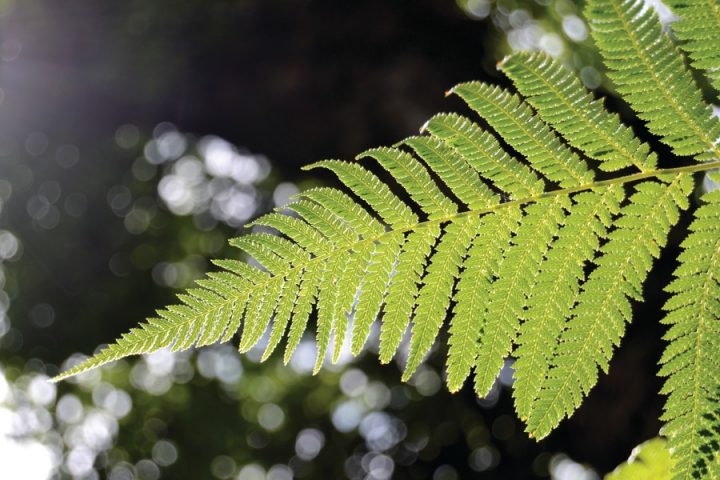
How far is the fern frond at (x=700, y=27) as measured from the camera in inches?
29.8

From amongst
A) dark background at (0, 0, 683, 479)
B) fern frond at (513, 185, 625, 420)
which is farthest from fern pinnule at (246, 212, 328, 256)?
dark background at (0, 0, 683, 479)

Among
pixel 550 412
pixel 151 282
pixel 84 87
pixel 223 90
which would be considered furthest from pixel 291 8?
pixel 550 412

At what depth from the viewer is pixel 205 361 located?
714 centimetres

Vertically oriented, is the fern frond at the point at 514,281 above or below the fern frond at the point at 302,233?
below

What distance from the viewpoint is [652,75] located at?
31.7 inches

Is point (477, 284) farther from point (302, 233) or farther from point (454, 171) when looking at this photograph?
point (302, 233)

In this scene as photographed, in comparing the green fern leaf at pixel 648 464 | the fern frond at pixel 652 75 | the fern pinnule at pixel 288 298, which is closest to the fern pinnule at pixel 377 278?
the fern pinnule at pixel 288 298

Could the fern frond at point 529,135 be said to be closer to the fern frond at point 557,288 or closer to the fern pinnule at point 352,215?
the fern frond at point 557,288

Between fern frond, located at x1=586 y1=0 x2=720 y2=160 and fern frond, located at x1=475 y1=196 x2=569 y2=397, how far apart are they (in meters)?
0.17

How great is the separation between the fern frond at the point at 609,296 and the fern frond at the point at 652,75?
0.07 meters

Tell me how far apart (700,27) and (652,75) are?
75 millimetres

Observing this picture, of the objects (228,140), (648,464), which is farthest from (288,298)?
(228,140)

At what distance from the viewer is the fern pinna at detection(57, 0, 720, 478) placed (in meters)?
0.80

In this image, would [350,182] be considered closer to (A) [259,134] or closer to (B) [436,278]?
(B) [436,278]
